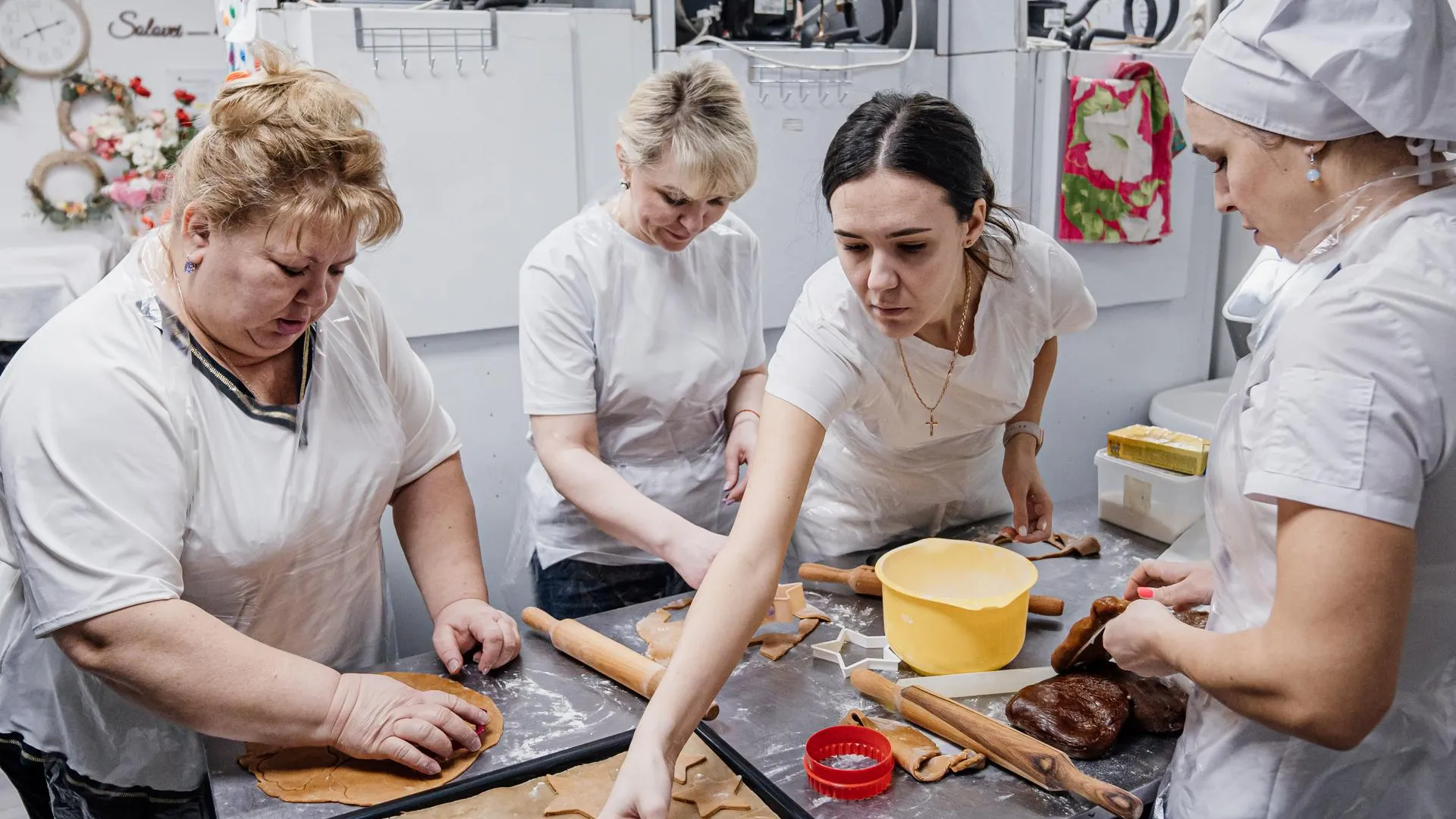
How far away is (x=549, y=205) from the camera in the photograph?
8.93ft

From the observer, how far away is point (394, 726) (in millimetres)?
1272

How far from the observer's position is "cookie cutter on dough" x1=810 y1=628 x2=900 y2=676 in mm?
1462

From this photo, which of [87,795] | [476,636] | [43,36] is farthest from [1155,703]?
[43,36]

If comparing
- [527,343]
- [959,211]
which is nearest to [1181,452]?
[959,211]

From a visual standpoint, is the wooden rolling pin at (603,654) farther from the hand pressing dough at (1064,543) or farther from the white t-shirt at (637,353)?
the hand pressing dough at (1064,543)

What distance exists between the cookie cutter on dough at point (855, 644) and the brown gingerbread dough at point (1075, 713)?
0.18 metres

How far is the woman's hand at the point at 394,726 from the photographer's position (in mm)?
1259

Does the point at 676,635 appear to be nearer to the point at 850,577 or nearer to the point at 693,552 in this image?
the point at 693,552

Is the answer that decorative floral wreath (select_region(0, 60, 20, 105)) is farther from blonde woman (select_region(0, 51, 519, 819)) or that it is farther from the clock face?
blonde woman (select_region(0, 51, 519, 819))

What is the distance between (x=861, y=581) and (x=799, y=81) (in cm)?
177

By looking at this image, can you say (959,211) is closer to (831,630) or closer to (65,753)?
(831,630)

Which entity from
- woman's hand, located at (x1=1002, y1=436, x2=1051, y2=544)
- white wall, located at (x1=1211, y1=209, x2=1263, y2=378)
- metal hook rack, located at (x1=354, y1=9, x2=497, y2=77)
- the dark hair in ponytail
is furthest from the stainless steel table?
white wall, located at (x1=1211, y1=209, x2=1263, y2=378)

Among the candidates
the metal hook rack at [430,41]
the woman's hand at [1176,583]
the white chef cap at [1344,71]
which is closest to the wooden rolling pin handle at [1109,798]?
the woman's hand at [1176,583]

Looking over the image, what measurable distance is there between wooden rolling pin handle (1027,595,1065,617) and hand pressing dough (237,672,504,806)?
0.81 meters
